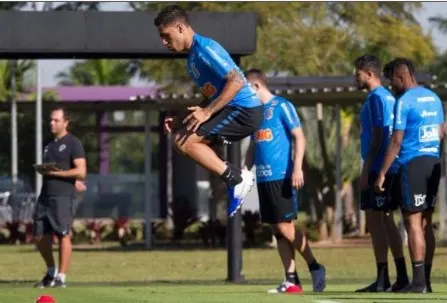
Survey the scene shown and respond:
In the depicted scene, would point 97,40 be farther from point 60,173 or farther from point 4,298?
point 4,298

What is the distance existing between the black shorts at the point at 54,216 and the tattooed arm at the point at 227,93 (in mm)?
4595

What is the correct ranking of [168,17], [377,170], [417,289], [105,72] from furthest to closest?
1. [105,72]
2. [377,170]
3. [417,289]
4. [168,17]

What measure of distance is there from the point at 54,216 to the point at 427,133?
168 inches

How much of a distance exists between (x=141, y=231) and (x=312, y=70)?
7.46 m

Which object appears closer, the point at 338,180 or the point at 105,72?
the point at 338,180

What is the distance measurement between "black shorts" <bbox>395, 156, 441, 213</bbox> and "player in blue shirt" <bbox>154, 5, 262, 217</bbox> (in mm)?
2032

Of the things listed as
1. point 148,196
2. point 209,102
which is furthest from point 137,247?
point 209,102

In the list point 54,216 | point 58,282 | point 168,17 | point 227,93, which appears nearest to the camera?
point 227,93

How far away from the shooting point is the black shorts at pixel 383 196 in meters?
12.2

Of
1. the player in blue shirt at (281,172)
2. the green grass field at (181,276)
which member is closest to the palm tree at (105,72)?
the green grass field at (181,276)

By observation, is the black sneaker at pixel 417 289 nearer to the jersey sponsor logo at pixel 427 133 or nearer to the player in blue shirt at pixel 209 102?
the jersey sponsor logo at pixel 427 133

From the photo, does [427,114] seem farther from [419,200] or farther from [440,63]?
[440,63]

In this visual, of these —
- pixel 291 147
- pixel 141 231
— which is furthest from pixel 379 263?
pixel 141 231

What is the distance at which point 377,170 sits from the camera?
12258 mm
